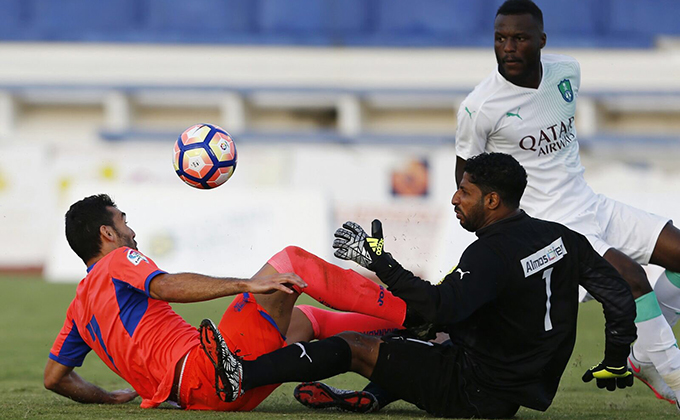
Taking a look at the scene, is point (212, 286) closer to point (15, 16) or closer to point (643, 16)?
point (643, 16)

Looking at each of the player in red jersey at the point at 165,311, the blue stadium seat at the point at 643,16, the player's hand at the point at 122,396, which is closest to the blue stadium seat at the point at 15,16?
the blue stadium seat at the point at 643,16

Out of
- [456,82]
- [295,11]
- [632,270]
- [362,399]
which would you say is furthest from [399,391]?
[295,11]

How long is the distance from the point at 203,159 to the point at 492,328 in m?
2.42

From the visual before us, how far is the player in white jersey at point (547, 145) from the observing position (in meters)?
5.41

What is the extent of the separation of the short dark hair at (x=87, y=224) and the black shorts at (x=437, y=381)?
5.24ft

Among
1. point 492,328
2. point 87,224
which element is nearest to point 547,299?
point 492,328

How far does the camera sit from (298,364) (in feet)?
14.7

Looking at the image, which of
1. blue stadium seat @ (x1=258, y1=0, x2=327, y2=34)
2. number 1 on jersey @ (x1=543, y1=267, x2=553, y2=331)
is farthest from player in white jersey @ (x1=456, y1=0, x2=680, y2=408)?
blue stadium seat @ (x1=258, y1=0, x2=327, y2=34)

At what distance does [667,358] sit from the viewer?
507cm

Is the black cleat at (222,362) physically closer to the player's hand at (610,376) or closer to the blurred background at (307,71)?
the player's hand at (610,376)

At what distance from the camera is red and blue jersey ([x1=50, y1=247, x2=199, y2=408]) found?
457cm

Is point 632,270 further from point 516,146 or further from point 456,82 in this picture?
point 456,82

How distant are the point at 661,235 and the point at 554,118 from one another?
0.93m

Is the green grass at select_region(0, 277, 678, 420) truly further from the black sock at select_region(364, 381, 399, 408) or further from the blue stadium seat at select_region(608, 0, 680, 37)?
the blue stadium seat at select_region(608, 0, 680, 37)
